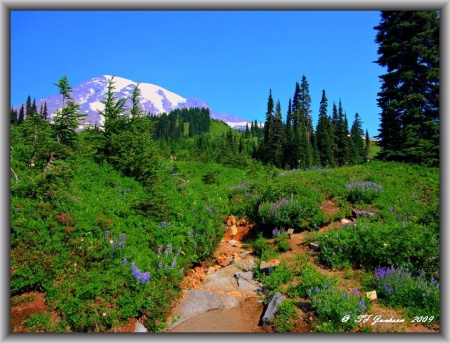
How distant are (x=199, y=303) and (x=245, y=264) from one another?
2598 mm

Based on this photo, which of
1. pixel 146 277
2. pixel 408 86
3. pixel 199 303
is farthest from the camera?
pixel 408 86

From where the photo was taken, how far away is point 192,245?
27.7ft

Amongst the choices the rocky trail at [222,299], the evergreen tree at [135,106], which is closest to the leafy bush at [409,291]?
the rocky trail at [222,299]

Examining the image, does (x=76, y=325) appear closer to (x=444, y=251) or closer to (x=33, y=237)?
(x=33, y=237)

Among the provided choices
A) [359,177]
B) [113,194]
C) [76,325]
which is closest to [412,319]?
[76,325]

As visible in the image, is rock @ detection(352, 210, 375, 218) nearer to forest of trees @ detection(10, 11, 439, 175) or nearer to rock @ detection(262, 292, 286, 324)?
forest of trees @ detection(10, 11, 439, 175)

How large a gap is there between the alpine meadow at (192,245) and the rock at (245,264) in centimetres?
3

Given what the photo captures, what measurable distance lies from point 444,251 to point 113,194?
854cm

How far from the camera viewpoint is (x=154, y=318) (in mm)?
5488

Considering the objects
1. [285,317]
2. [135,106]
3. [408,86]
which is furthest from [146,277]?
[408,86]

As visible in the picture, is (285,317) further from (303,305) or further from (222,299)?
(222,299)

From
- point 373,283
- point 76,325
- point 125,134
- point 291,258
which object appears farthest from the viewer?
point 125,134

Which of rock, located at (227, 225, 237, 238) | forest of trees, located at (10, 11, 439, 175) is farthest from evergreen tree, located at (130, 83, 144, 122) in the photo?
rock, located at (227, 225, 237, 238)

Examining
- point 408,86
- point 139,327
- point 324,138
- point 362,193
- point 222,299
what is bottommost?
point 222,299
